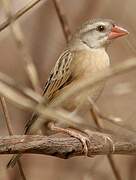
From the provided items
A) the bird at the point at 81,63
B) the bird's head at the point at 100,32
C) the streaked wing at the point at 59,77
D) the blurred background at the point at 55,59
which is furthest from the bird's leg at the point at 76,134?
the blurred background at the point at 55,59

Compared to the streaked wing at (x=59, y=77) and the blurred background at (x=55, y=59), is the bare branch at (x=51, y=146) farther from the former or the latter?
the blurred background at (x=55, y=59)

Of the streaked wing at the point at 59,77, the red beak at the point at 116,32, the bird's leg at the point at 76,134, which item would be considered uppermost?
the red beak at the point at 116,32

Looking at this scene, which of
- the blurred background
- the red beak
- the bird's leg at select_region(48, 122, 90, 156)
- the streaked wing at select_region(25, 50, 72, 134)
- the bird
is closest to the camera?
the bird's leg at select_region(48, 122, 90, 156)

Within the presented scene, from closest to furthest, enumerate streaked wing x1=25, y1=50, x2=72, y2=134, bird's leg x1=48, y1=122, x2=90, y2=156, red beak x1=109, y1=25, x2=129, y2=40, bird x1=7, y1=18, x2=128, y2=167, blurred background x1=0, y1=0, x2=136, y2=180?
bird's leg x1=48, y1=122, x2=90, y2=156, bird x1=7, y1=18, x2=128, y2=167, streaked wing x1=25, y1=50, x2=72, y2=134, red beak x1=109, y1=25, x2=129, y2=40, blurred background x1=0, y1=0, x2=136, y2=180

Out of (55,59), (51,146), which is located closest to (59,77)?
(51,146)

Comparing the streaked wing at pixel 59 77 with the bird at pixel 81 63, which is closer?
the bird at pixel 81 63

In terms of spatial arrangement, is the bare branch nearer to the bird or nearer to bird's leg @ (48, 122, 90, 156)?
bird's leg @ (48, 122, 90, 156)

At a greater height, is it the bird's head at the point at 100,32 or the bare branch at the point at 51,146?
the bird's head at the point at 100,32

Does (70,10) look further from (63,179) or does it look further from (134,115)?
(134,115)

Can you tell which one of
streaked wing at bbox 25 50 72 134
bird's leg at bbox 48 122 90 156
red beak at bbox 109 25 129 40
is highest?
red beak at bbox 109 25 129 40

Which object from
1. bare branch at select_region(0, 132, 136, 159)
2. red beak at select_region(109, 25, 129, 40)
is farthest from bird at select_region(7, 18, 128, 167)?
bare branch at select_region(0, 132, 136, 159)
